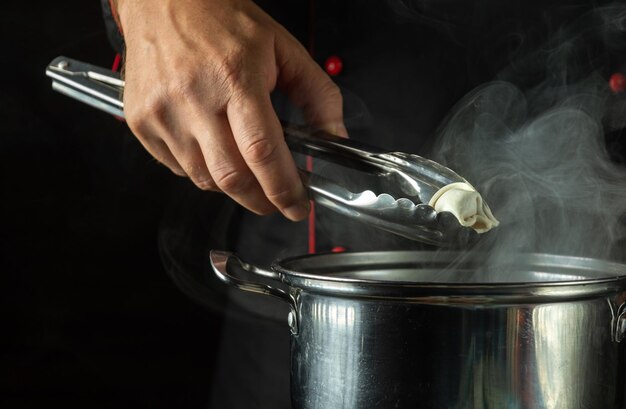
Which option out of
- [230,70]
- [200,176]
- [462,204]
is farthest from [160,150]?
[462,204]

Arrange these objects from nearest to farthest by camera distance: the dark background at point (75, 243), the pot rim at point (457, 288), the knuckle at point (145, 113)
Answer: the pot rim at point (457, 288), the knuckle at point (145, 113), the dark background at point (75, 243)

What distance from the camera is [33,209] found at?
1.23 metres

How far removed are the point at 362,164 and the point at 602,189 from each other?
1.13 feet

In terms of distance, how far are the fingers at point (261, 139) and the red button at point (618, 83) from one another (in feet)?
1.53

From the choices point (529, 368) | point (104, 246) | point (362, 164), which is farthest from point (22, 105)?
point (529, 368)

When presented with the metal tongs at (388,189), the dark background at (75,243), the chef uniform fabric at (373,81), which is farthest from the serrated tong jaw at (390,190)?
the dark background at (75,243)

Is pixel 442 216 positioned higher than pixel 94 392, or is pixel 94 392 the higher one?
pixel 442 216

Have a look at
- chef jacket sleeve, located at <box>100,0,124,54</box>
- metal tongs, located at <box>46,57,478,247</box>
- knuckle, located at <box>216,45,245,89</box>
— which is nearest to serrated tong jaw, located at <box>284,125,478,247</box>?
metal tongs, located at <box>46,57,478,247</box>

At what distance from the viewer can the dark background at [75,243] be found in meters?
1.23

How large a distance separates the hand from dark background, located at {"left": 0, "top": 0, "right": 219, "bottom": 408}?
17.9 inches

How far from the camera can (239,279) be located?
0.68m

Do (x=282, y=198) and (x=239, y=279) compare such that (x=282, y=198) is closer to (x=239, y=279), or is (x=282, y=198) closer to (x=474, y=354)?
(x=239, y=279)

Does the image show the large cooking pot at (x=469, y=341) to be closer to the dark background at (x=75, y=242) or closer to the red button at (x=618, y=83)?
the red button at (x=618, y=83)

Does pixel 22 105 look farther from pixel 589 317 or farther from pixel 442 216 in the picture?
pixel 589 317
